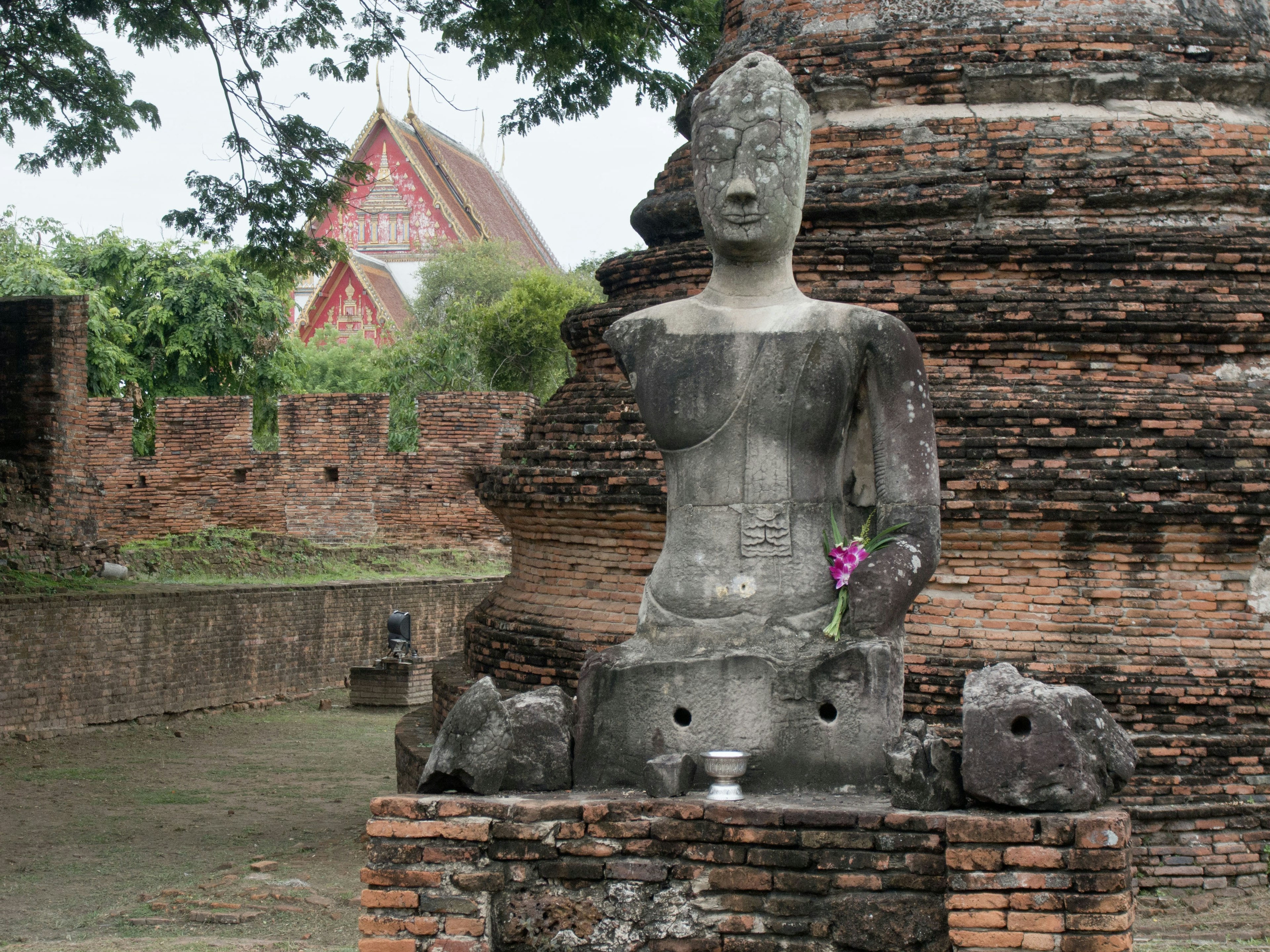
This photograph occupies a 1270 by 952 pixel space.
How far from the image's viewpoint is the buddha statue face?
3.85 metres

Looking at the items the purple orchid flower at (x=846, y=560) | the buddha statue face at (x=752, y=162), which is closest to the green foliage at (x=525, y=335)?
the buddha statue face at (x=752, y=162)

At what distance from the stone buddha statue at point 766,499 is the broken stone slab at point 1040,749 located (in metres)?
0.35

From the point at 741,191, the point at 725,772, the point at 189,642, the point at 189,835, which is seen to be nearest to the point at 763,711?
the point at 725,772

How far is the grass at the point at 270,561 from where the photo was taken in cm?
1537

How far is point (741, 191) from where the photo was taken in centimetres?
381

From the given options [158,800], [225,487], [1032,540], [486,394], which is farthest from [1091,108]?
[225,487]

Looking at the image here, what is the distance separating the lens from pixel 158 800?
9.38 meters

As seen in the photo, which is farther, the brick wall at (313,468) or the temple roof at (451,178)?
the temple roof at (451,178)

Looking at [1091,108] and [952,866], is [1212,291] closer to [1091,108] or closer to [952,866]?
[1091,108]

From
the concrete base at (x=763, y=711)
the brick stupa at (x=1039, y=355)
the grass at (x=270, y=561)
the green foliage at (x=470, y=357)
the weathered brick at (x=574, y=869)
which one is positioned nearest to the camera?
the weathered brick at (x=574, y=869)

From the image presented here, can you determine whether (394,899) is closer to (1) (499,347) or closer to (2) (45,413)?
(2) (45,413)

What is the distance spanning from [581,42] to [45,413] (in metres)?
6.15

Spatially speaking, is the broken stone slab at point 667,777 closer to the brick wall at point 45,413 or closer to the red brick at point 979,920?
the red brick at point 979,920

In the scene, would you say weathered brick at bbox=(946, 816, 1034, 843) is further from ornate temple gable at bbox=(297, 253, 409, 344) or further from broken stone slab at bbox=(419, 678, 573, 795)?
ornate temple gable at bbox=(297, 253, 409, 344)
